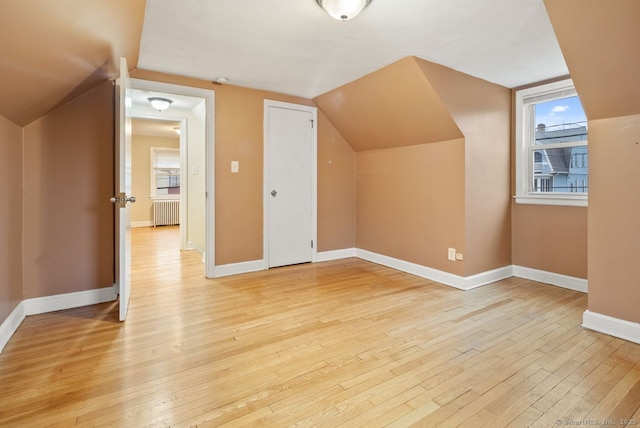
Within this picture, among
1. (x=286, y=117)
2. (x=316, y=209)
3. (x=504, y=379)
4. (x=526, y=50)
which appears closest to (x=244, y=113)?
(x=286, y=117)

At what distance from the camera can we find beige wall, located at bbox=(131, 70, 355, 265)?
361cm

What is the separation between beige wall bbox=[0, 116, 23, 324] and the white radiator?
5.66m

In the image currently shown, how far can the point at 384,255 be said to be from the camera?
4258mm

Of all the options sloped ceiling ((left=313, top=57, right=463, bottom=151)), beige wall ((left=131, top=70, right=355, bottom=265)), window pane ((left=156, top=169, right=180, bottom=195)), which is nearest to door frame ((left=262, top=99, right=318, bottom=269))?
beige wall ((left=131, top=70, right=355, bottom=265))

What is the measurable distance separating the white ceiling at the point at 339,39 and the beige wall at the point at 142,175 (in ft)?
17.5

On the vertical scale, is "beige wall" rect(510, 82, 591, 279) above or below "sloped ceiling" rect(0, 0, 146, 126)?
below

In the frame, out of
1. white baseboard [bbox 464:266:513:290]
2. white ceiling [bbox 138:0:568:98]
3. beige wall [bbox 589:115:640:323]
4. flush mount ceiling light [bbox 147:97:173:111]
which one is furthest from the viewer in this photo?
flush mount ceiling light [bbox 147:97:173:111]

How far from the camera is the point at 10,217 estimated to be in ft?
7.36

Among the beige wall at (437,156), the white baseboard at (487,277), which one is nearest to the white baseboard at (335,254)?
the beige wall at (437,156)

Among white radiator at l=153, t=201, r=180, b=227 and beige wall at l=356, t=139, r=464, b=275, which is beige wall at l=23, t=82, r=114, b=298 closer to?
beige wall at l=356, t=139, r=464, b=275

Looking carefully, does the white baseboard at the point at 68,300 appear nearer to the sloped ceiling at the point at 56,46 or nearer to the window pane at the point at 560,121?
the sloped ceiling at the point at 56,46

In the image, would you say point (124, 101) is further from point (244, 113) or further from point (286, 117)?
point (286, 117)

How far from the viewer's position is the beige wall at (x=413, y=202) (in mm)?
3395

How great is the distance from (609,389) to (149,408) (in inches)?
88.2
